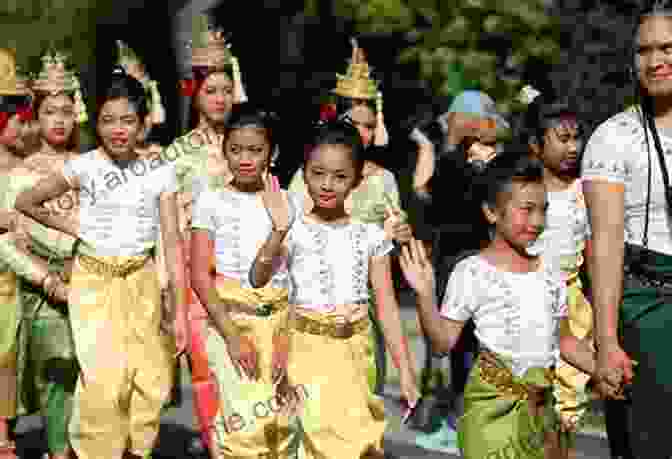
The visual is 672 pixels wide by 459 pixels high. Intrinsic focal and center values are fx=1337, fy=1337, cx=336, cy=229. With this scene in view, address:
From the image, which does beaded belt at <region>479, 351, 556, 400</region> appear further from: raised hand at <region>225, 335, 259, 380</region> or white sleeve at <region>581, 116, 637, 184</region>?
raised hand at <region>225, 335, 259, 380</region>

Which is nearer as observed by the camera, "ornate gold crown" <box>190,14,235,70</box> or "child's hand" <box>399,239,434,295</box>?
"child's hand" <box>399,239,434,295</box>

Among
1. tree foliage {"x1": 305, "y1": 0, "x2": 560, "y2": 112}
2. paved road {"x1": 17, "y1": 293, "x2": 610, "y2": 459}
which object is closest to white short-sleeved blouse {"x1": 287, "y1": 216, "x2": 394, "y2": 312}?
paved road {"x1": 17, "y1": 293, "x2": 610, "y2": 459}

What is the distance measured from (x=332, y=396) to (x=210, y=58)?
7.66 ft

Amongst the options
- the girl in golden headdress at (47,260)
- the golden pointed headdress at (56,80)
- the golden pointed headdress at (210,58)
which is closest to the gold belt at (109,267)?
the girl in golden headdress at (47,260)

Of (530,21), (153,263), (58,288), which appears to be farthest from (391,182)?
(530,21)

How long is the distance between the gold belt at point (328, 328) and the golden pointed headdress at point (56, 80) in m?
2.46

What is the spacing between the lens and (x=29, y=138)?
7.42 meters

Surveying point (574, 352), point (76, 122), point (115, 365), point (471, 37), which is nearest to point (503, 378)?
point (574, 352)

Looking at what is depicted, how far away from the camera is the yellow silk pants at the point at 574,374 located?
654 cm

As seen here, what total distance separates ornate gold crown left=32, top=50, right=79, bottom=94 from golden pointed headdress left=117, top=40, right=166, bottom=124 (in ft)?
1.07

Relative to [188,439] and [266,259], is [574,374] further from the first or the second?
[188,439]

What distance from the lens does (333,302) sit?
5492mm

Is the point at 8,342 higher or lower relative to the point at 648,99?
lower

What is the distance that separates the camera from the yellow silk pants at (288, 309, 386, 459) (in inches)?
213
